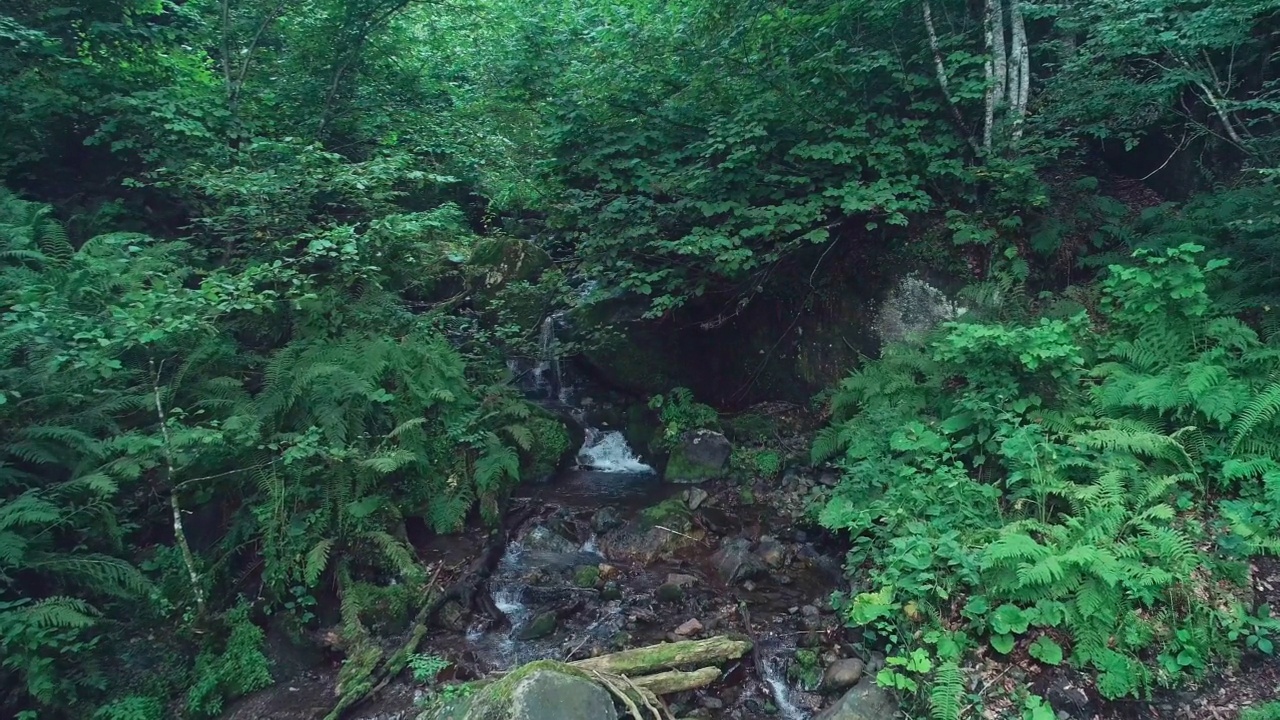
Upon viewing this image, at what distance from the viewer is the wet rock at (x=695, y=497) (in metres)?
8.76

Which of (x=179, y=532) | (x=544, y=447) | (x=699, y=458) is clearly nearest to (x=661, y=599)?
(x=699, y=458)

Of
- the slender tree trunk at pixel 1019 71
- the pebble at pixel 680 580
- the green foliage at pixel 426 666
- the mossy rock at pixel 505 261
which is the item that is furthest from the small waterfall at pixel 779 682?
the mossy rock at pixel 505 261

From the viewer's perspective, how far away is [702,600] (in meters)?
6.73

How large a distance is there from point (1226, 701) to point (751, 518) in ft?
16.0

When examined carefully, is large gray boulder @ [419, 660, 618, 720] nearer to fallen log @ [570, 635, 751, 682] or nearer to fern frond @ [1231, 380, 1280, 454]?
fallen log @ [570, 635, 751, 682]

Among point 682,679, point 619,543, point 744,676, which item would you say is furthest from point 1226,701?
point 619,543

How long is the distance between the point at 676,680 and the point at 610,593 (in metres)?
1.71

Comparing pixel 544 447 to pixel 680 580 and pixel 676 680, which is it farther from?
pixel 676 680

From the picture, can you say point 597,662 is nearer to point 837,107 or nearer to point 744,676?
point 744,676

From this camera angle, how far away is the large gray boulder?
4.12 m

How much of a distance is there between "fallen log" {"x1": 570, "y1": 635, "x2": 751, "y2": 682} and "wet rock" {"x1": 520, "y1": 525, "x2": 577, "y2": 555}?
2.25 metres

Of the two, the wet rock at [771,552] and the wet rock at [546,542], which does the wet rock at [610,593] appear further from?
the wet rock at [771,552]

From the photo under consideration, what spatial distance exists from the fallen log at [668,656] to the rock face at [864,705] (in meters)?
0.98

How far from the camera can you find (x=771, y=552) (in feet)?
24.2
